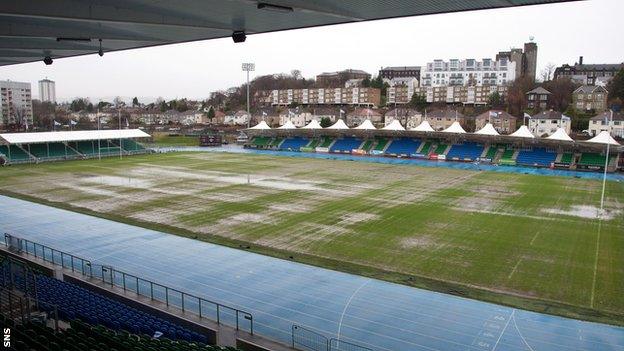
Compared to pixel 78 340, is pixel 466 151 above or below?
above

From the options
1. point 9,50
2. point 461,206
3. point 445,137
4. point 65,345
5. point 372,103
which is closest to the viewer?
point 65,345

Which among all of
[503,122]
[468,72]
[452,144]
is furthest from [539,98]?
[468,72]

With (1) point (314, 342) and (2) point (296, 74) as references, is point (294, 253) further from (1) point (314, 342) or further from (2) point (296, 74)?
(2) point (296, 74)

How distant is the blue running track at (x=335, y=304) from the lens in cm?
1356

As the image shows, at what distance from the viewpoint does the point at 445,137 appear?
62438 mm

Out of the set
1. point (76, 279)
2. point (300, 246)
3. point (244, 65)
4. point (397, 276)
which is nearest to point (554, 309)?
point (397, 276)

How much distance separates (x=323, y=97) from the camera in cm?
14125

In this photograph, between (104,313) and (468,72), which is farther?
(468,72)

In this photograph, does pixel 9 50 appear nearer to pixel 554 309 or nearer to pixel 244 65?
pixel 554 309

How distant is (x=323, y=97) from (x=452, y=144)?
82.2 meters

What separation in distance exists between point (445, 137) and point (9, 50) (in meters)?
52.2

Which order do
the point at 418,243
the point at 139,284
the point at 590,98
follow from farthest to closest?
the point at 590,98 → the point at 418,243 → the point at 139,284

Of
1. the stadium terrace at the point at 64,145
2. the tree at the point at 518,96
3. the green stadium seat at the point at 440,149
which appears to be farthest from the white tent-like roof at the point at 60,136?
the tree at the point at 518,96

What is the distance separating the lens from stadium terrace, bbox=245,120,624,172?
172 feet
